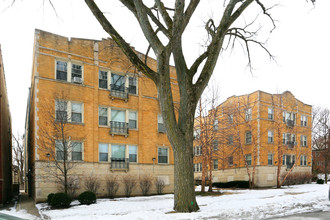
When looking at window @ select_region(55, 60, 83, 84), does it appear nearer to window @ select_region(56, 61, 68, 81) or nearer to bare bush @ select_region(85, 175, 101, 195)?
window @ select_region(56, 61, 68, 81)

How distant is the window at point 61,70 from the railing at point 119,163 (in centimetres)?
724

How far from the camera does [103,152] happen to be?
70.1 feet

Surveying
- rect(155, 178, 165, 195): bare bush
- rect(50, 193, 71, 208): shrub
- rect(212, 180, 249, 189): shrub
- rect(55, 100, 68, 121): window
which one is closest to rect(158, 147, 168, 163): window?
rect(155, 178, 165, 195): bare bush

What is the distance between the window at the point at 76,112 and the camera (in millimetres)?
20234

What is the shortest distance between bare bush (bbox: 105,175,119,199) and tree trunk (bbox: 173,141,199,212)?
38.8 ft

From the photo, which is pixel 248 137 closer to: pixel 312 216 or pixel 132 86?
pixel 132 86

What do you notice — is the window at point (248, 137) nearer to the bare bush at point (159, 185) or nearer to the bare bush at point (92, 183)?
the bare bush at point (159, 185)

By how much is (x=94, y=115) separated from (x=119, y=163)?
4265mm

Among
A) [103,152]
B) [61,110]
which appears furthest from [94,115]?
[61,110]

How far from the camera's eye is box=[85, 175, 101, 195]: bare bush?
19.2 meters

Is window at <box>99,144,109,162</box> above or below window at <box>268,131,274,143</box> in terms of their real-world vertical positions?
below

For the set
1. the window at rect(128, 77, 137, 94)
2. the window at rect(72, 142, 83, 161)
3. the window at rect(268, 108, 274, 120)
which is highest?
the window at rect(128, 77, 137, 94)

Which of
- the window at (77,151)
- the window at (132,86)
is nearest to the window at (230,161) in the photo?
the window at (132,86)

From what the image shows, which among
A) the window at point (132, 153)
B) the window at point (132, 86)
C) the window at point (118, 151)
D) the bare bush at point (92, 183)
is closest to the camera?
the bare bush at point (92, 183)
